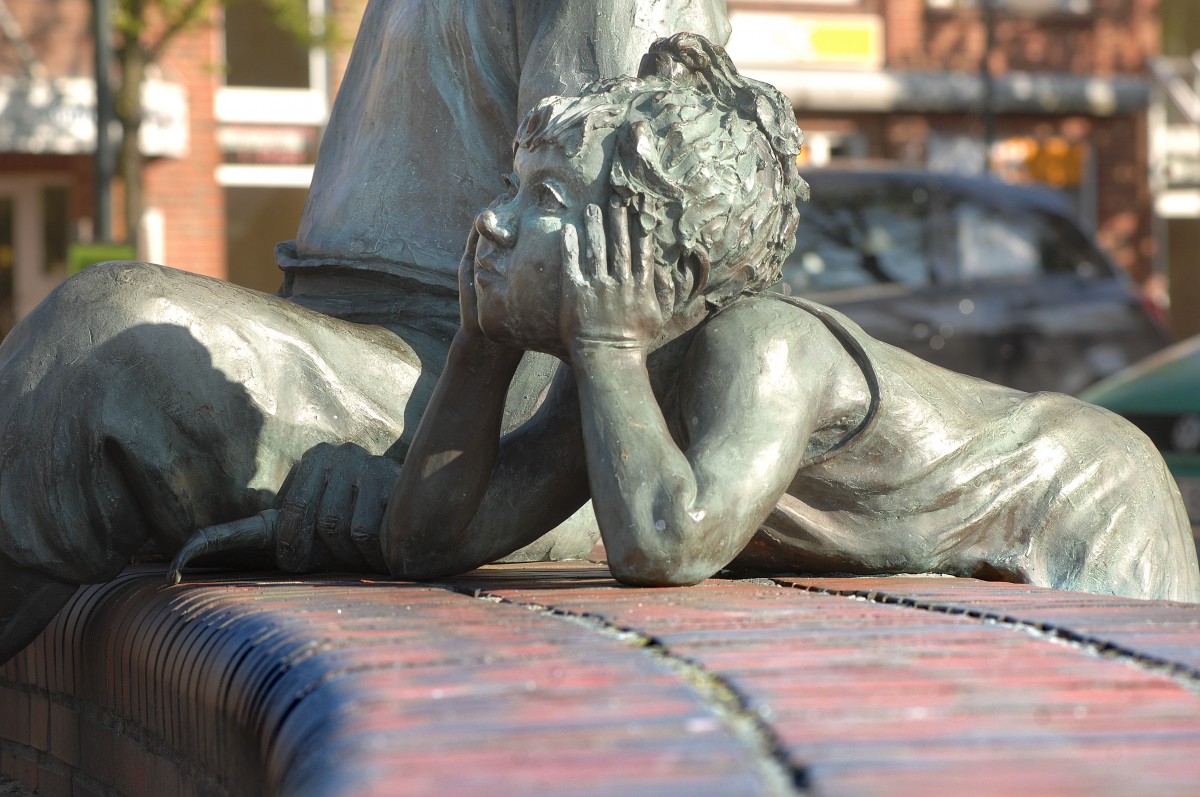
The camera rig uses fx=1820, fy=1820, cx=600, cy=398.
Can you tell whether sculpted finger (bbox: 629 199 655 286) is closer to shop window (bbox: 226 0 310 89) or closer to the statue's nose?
the statue's nose

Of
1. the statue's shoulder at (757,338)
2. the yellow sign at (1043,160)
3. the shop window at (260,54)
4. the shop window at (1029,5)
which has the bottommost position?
the statue's shoulder at (757,338)

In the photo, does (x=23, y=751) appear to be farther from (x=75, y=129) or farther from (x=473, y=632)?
(x=75, y=129)

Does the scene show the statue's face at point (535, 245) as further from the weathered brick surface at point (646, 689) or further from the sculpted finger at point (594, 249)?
the weathered brick surface at point (646, 689)

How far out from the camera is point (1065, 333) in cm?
1063

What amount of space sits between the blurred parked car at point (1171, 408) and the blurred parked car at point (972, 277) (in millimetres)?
1940

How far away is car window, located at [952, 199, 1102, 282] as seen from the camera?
34.1ft

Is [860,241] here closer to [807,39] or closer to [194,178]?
[194,178]

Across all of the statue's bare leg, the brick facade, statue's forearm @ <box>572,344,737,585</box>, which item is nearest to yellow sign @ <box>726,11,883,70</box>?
the brick facade

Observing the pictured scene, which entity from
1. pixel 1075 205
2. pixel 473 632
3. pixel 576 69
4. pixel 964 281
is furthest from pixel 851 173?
pixel 1075 205

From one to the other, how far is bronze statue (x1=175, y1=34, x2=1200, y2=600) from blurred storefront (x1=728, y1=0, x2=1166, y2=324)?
17.2 m

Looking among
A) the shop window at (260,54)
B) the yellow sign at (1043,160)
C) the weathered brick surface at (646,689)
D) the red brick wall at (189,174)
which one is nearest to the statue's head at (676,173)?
the weathered brick surface at (646,689)

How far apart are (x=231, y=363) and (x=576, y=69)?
78cm

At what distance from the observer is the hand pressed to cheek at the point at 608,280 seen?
8.37ft

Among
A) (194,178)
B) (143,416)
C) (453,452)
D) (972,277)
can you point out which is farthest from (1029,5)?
(453,452)
